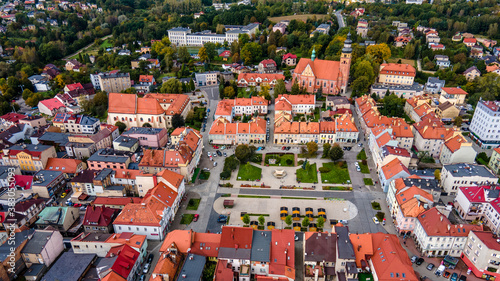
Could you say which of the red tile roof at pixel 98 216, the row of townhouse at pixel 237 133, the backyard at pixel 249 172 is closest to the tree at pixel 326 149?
the row of townhouse at pixel 237 133

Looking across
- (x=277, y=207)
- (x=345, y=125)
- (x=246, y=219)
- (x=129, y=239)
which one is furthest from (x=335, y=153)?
(x=129, y=239)

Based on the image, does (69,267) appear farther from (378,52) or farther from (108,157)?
(378,52)

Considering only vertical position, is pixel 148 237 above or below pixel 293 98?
below

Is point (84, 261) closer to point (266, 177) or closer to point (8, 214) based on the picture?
point (8, 214)

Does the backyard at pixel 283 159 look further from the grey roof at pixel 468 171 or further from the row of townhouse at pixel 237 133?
the grey roof at pixel 468 171

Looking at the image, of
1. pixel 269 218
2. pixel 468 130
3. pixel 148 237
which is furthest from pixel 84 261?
pixel 468 130
